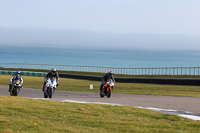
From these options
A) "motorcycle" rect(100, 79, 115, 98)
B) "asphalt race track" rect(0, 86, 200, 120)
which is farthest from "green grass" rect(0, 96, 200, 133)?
"motorcycle" rect(100, 79, 115, 98)

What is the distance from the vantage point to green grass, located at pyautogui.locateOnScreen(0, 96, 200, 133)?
9977 mm

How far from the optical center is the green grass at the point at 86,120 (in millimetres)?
9977

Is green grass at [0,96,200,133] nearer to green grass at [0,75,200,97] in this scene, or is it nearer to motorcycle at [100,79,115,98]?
motorcycle at [100,79,115,98]

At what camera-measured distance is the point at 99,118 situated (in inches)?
468

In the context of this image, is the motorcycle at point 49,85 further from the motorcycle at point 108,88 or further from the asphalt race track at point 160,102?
the motorcycle at point 108,88

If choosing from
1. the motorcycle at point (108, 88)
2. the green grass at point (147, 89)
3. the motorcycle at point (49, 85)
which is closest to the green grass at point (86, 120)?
the motorcycle at point (49, 85)

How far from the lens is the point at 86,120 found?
11375 mm

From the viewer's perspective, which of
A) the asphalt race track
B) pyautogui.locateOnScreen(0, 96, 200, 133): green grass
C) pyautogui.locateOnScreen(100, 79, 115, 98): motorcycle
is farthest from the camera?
pyautogui.locateOnScreen(100, 79, 115, 98): motorcycle

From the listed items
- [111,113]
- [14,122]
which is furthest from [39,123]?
[111,113]

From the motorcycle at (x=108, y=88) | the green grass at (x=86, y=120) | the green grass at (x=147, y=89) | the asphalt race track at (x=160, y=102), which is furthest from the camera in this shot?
the green grass at (x=147, y=89)

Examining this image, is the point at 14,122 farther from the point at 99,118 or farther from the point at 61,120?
the point at 99,118

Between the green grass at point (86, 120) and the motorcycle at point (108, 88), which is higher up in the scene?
the motorcycle at point (108, 88)

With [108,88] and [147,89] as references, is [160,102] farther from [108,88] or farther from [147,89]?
[147,89]

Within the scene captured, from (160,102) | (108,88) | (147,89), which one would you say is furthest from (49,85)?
(147,89)
